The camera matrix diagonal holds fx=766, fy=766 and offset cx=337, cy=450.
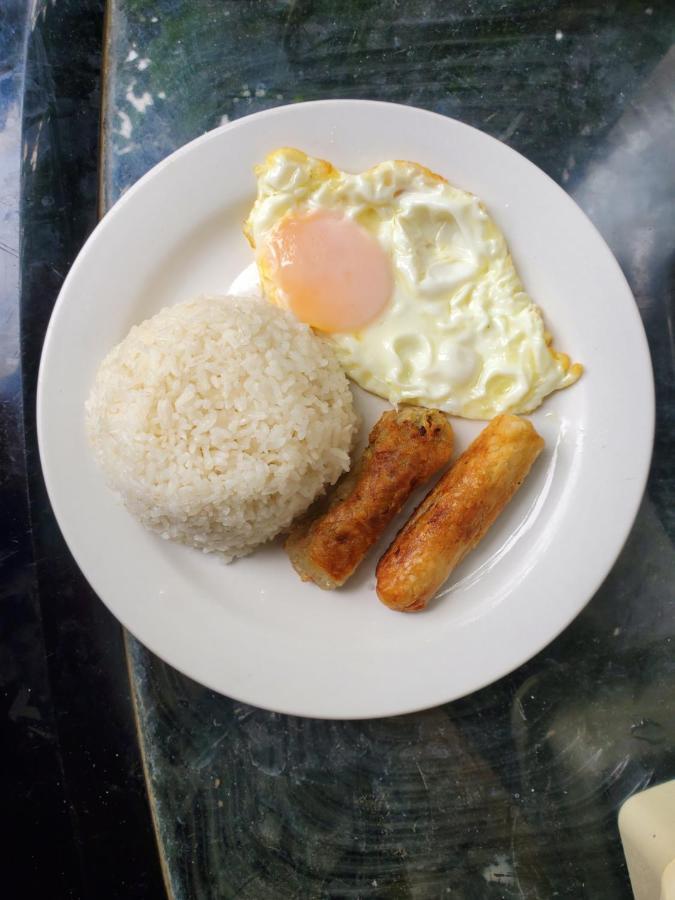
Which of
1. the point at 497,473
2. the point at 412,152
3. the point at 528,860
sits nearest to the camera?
the point at 497,473

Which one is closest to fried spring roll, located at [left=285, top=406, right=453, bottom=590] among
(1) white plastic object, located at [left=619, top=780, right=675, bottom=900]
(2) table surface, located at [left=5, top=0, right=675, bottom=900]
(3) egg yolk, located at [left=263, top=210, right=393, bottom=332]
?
(3) egg yolk, located at [left=263, top=210, right=393, bottom=332]

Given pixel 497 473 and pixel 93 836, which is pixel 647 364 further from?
pixel 93 836

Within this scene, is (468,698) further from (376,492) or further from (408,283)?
(408,283)

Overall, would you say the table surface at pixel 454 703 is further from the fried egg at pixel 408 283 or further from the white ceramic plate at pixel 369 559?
the fried egg at pixel 408 283

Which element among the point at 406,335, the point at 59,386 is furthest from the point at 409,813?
the point at 59,386

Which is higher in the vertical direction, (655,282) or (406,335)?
(655,282)

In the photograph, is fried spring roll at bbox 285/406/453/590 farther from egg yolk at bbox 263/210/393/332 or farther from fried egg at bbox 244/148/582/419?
egg yolk at bbox 263/210/393/332

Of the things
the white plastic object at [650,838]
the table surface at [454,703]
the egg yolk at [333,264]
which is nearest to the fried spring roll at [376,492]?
the egg yolk at [333,264]

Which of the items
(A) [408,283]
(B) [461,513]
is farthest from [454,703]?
(A) [408,283]
